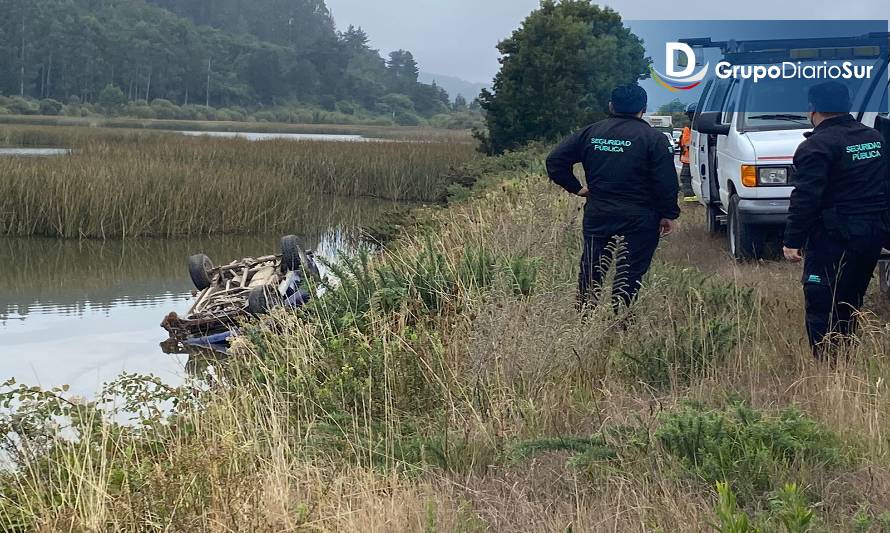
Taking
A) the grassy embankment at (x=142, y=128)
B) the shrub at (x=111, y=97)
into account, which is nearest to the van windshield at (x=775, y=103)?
the grassy embankment at (x=142, y=128)

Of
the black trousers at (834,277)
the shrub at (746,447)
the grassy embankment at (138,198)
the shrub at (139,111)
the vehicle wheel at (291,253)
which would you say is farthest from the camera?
the shrub at (139,111)

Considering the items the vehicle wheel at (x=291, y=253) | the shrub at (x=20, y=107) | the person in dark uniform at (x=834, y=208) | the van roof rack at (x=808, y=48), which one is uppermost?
the shrub at (x=20, y=107)

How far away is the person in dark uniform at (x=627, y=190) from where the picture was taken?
775cm

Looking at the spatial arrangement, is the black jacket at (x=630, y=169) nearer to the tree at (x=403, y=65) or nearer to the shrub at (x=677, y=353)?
the shrub at (x=677, y=353)

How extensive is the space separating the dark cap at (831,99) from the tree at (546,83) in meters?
24.1

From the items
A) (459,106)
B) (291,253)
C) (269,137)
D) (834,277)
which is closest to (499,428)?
(834,277)

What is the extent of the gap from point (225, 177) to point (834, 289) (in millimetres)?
20821

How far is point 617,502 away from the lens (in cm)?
474

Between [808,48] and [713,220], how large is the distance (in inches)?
108

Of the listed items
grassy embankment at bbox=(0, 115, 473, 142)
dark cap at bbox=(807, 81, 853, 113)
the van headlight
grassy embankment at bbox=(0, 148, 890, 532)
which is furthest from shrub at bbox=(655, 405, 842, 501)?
grassy embankment at bbox=(0, 115, 473, 142)

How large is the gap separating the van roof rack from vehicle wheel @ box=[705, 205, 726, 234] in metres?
1.91

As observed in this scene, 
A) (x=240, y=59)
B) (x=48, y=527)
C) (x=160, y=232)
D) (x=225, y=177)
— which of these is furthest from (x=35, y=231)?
(x=240, y=59)

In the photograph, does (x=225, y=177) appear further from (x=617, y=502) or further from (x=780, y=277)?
(x=617, y=502)

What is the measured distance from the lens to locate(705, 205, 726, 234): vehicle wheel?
13.6 metres
